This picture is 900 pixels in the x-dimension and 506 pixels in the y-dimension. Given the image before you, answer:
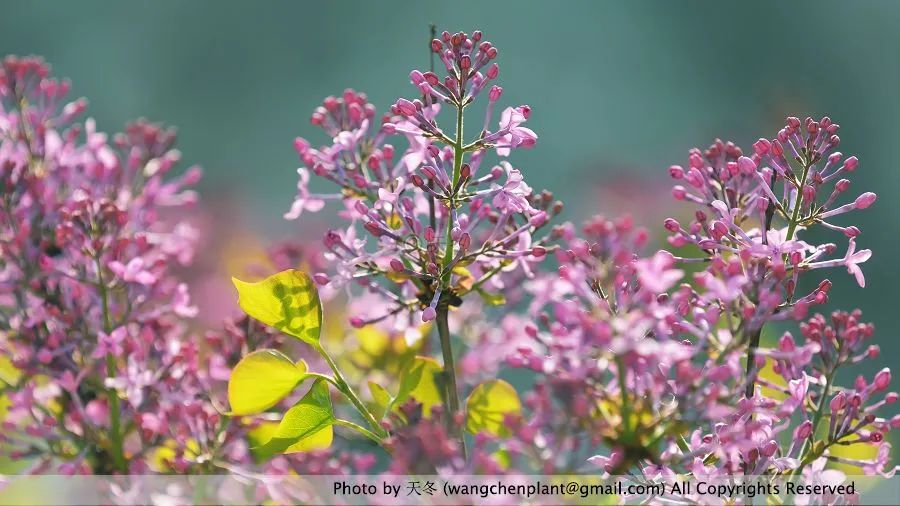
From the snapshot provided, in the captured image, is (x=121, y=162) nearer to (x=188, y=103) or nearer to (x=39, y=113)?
(x=39, y=113)

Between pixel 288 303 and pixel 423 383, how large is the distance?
0.27 ft

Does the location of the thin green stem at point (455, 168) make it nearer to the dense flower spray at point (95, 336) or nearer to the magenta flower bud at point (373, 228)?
the magenta flower bud at point (373, 228)

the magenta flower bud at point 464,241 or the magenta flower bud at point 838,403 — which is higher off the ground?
the magenta flower bud at point 464,241

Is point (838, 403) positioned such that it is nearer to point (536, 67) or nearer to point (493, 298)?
point (493, 298)

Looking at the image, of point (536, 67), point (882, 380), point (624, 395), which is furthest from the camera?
point (536, 67)

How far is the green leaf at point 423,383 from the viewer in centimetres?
48

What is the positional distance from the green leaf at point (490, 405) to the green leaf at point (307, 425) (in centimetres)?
8

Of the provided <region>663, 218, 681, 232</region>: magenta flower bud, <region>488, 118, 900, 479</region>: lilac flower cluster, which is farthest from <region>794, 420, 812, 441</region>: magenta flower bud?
<region>663, 218, 681, 232</region>: magenta flower bud

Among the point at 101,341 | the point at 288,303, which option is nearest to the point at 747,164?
the point at 288,303

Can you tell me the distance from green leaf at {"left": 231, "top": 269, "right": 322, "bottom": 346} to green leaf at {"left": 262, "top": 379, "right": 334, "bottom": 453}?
30mm

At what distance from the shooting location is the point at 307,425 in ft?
1.52

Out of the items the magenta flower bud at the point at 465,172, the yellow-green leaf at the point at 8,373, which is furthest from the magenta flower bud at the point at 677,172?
the yellow-green leaf at the point at 8,373

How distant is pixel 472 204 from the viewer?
47 centimetres

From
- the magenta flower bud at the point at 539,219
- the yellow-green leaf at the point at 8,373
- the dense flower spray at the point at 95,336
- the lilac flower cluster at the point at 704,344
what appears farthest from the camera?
the yellow-green leaf at the point at 8,373
